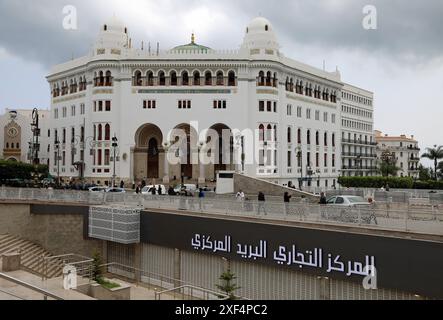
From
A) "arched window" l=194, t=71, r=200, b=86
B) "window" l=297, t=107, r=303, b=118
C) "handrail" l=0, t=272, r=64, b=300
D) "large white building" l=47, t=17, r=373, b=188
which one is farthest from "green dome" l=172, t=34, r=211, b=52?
"handrail" l=0, t=272, r=64, b=300

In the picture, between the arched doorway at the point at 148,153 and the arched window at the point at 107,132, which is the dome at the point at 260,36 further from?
the arched window at the point at 107,132

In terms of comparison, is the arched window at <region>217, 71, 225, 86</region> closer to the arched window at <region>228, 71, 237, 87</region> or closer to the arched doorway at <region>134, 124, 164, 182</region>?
the arched window at <region>228, 71, 237, 87</region>

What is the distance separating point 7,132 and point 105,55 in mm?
31046

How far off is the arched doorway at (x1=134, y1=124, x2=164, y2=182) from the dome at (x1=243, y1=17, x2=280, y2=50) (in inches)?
576

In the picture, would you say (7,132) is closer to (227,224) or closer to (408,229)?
(227,224)

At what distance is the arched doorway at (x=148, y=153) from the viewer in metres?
53.5

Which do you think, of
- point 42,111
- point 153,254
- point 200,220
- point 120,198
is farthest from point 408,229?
point 42,111

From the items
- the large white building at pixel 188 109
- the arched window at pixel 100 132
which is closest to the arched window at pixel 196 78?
the large white building at pixel 188 109

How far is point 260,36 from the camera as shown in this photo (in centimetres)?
5316

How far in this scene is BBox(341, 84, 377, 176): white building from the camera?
72625mm

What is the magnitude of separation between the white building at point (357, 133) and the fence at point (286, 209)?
160ft

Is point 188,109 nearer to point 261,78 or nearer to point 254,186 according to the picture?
point 261,78

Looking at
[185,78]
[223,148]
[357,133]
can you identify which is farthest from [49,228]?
[357,133]
